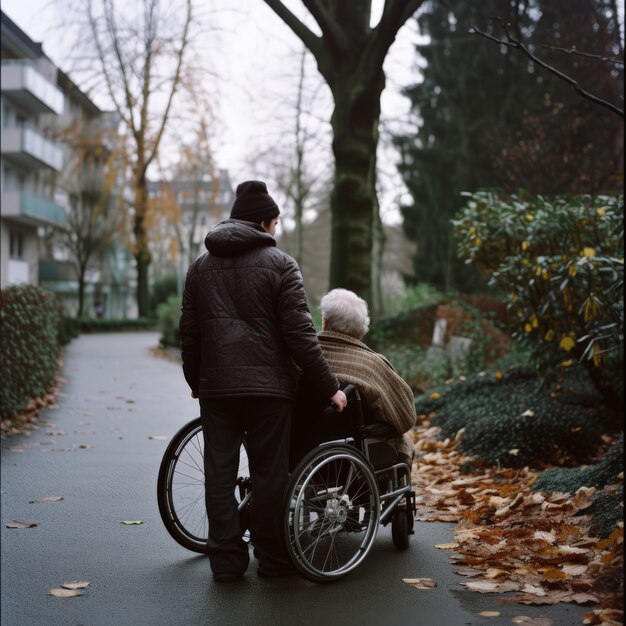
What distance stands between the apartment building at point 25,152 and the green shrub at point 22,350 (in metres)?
26.9

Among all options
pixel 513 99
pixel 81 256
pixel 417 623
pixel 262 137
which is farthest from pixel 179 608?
pixel 81 256

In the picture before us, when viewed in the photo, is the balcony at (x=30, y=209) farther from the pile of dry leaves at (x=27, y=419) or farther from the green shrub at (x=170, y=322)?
the pile of dry leaves at (x=27, y=419)

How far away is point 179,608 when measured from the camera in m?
4.06

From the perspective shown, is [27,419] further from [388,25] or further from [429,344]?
[429,344]

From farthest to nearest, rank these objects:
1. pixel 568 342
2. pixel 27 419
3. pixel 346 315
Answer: pixel 27 419 → pixel 568 342 → pixel 346 315

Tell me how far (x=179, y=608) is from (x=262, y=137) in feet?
98.3

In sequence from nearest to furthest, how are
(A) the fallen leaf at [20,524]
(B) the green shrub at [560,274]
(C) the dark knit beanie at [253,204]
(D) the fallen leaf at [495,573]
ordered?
(D) the fallen leaf at [495,573] → (C) the dark knit beanie at [253,204] → (A) the fallen leaf at [20,524] → (B) the green shrub at [560,274]

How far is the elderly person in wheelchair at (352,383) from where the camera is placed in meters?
4.86

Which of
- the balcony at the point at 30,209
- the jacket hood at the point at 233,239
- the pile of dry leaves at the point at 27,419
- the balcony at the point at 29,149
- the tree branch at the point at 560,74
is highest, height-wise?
the balcony at the point at 29,149

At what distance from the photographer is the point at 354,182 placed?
10.0 meters

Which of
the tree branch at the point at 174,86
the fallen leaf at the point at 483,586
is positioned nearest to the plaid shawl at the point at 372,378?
the fallen leaf at the point at 483,586

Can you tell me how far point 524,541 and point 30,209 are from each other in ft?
131

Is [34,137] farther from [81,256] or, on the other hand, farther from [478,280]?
[478,280]

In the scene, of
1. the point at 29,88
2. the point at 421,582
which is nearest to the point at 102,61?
the point at 29,88
